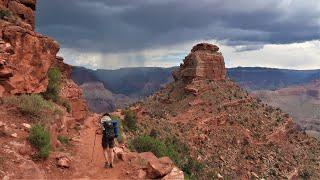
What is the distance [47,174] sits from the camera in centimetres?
1770

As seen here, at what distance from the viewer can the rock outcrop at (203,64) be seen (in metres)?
79.3

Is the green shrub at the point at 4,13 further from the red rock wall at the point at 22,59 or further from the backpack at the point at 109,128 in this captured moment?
the backpack at the point at 109,128

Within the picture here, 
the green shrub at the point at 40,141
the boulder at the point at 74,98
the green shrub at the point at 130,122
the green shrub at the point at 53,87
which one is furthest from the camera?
the green shrub at the point at 130,122

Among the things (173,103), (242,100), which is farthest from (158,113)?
(242,100)

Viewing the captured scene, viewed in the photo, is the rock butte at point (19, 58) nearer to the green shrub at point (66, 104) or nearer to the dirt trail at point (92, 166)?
the green shrub at point (66, 104)

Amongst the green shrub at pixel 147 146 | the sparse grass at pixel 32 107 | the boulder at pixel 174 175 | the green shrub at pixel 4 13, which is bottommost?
the green shrub at pixel 147 146

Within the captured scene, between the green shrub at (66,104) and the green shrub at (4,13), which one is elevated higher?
the green shrub at (4,13)

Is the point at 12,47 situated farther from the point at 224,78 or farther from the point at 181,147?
the point at 224,78

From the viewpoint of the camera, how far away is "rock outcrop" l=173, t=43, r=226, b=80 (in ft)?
260

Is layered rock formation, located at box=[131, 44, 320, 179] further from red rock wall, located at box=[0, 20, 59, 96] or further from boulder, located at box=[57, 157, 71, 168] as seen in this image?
boulder, located at box=[57, 157, 71, 168]

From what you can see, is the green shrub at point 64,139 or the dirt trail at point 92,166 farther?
the green shrub at point 64,139

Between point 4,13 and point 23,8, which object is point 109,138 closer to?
point 4,13

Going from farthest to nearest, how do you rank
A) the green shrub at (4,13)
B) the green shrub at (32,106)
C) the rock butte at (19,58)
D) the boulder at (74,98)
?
the boulder at (74,98)
the green shrub at (4,13)
the rock butte at (19,58)
the green shrub at (32,106)

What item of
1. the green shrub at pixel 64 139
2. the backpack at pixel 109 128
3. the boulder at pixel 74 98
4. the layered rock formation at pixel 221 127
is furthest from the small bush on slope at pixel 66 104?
the layered rock formation at pixel 221 127
